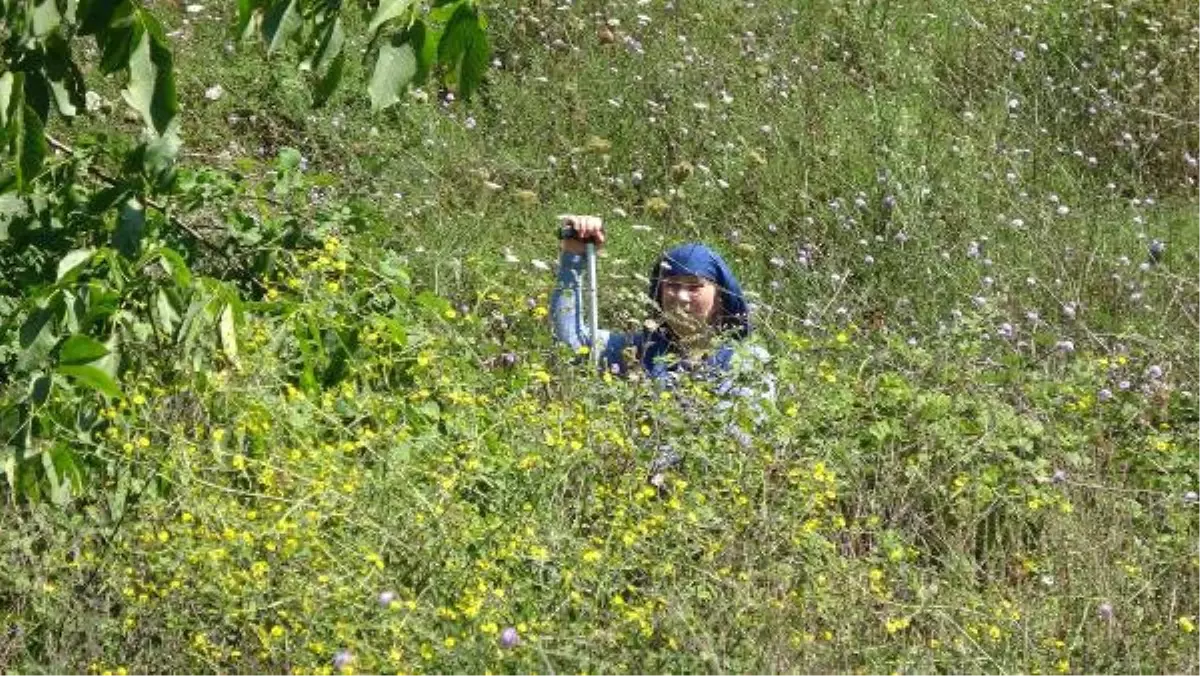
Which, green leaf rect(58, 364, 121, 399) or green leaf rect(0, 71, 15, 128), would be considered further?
green leaf rect(58, 364, 121, 399)

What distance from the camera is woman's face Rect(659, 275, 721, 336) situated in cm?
514

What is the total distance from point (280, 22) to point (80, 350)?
2.27ft

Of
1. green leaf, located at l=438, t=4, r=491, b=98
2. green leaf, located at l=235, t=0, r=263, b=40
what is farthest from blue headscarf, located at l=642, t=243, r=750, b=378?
green leaf, located at l=438, t=4, r=491, b=98

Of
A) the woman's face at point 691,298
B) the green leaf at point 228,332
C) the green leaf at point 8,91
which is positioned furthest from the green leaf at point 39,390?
the woman's face at point 691,298

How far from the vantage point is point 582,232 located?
5359 mm

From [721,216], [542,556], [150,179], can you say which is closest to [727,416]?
[542,556]

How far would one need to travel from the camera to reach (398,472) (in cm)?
366

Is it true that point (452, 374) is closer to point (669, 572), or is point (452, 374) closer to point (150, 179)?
point (150, 179)

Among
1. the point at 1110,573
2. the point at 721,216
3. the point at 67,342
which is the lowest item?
the point at 721,216

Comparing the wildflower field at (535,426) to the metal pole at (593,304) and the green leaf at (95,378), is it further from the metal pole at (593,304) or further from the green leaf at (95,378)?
the metal pole at (593,304)

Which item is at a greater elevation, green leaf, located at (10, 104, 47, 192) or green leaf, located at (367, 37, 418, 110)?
green leaf, located at (367, 37, 418, 110)

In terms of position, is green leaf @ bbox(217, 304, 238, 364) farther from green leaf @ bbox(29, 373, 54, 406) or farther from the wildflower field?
green leaf @ bbox(29, 373, 54, 406)

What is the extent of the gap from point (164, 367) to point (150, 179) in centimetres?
38

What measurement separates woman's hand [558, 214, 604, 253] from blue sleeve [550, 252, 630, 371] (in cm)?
9
